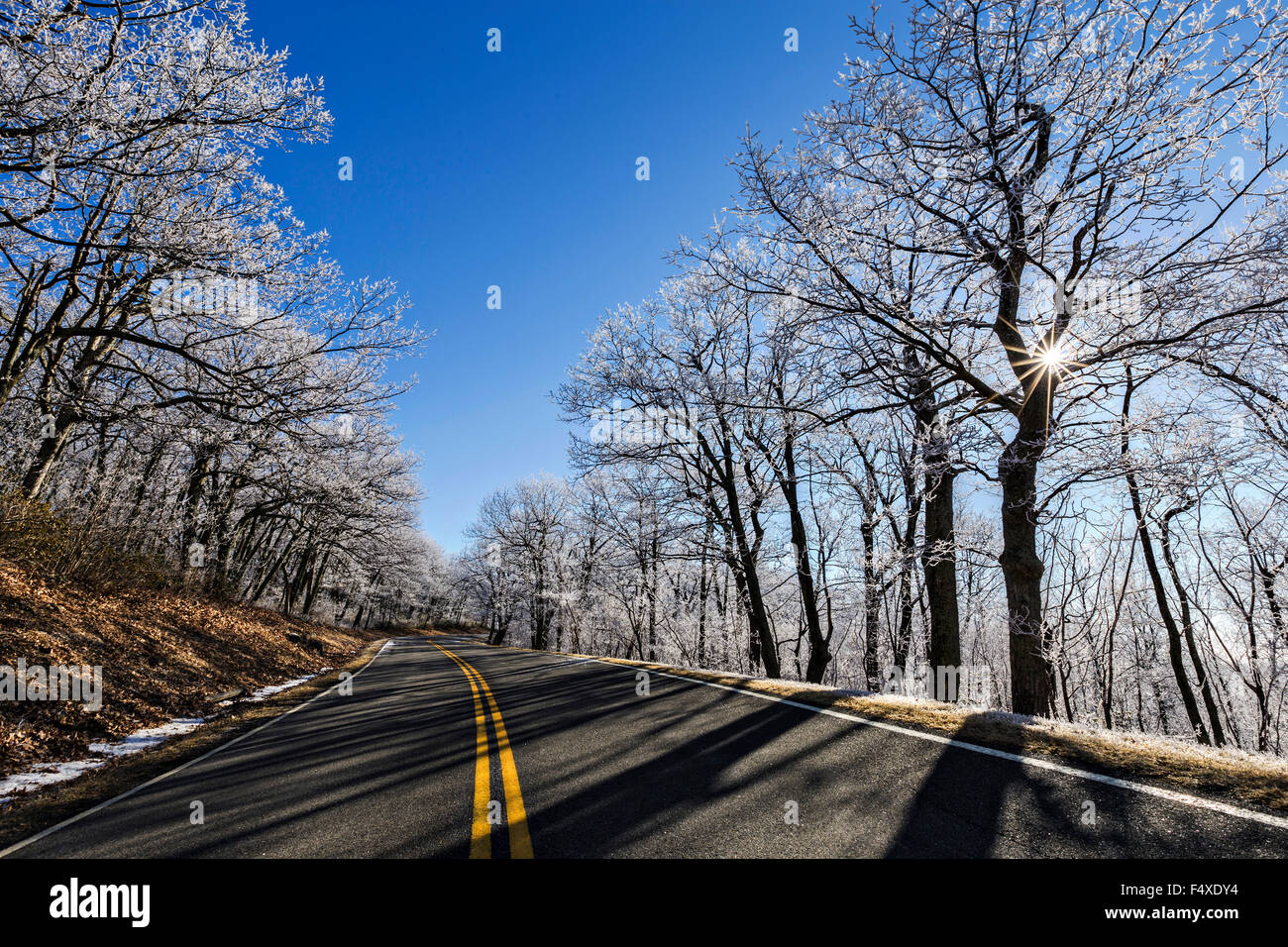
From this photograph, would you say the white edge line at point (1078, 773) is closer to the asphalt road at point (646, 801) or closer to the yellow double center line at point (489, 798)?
the asphalt road at point (646, 801)

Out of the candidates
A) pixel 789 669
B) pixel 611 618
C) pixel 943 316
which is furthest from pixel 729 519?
pixel 789 669

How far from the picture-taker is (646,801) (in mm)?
3834

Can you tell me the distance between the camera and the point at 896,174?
6.99 m

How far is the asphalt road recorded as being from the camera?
3.02 meters

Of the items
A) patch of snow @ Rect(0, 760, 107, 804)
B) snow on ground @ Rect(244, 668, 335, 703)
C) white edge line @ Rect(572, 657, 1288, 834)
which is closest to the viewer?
white edge line @ Rect(572, 657, 1288, 834)

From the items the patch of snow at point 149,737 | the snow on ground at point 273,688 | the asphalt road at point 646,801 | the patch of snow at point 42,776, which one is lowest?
the snow on ground at point 273,688

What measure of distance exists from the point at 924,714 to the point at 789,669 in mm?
31256

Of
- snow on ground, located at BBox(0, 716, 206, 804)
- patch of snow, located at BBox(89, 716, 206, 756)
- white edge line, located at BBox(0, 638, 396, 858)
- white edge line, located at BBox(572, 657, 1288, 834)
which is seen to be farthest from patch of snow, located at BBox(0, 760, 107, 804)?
white edge line, located at BBox(572, 657, 1288, 834)

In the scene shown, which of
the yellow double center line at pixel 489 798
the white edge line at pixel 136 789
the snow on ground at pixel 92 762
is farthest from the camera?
the snow on ground at pixel 92 762

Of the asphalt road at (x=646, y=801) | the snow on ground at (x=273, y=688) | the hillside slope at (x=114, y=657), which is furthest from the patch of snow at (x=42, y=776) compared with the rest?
the snow on ground at (x=273, y=688)

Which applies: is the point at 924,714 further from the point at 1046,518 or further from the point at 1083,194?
the point at 1083,194

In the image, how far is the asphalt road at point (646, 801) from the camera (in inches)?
119

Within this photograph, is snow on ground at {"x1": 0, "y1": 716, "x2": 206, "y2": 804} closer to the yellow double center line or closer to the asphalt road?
the asphalt road

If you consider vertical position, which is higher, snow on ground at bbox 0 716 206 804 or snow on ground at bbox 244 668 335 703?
snow on ground at bbox 0 716 206 804
